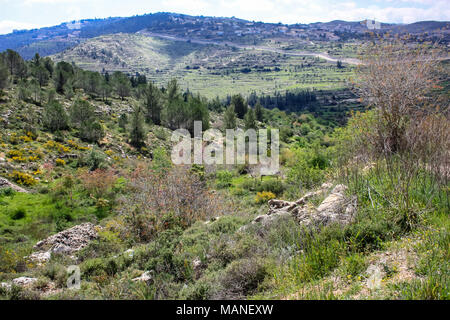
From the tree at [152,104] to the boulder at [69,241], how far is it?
41.4 m

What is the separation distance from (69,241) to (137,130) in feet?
87.9

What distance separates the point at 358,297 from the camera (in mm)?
3736

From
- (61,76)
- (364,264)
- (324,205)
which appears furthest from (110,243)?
(61,76)

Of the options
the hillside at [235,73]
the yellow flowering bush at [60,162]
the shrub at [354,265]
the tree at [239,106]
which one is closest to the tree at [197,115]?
the tree at [239,106]

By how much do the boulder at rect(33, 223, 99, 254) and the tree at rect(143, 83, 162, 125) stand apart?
136ft

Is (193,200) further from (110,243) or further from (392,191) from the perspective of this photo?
(392,191)

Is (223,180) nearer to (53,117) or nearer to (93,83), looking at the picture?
(53,117)

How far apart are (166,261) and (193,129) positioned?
45.3 meters

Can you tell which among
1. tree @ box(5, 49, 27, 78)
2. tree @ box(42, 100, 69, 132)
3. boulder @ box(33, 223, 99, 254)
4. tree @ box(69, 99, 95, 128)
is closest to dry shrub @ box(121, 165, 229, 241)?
boulder @ box(33, 223, 99, 254)

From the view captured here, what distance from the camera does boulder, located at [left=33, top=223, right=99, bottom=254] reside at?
34.9 feet

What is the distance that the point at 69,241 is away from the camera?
11375 millimetres

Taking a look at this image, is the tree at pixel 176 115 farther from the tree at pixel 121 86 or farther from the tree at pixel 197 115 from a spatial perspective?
the tree at pixel 121 86

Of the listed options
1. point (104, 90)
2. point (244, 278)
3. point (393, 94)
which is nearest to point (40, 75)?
point (104, 90)

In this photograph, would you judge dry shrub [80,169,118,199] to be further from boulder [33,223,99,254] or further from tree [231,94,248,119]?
tree [231,94,248,119]
